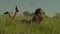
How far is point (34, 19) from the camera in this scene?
8.06m

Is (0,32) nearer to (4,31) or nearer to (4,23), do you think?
(4,31)

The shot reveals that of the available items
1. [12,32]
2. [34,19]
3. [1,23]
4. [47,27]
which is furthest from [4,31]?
[34,19]

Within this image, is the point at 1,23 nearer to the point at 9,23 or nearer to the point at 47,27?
the point at 9,23

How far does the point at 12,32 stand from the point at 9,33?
0.41 ft

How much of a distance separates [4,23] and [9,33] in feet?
3.59

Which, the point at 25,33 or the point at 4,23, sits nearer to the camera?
the point at 25,33

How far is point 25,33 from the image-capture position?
4.88 metres

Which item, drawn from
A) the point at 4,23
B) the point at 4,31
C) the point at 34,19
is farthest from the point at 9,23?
the point at 34,19

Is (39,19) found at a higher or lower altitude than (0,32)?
lower

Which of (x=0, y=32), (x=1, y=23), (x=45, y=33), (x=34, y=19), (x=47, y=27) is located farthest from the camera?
(x=34, y=19)

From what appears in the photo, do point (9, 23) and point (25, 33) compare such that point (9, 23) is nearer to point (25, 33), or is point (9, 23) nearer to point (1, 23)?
point (1, 23)

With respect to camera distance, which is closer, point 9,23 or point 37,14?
point 9,23

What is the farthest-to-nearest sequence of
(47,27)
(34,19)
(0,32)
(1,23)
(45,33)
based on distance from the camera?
1. (34,19)
2. (47,27)
3. (1,23)
4. (45,33)
5. (0,32)

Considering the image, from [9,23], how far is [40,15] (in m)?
2.51
